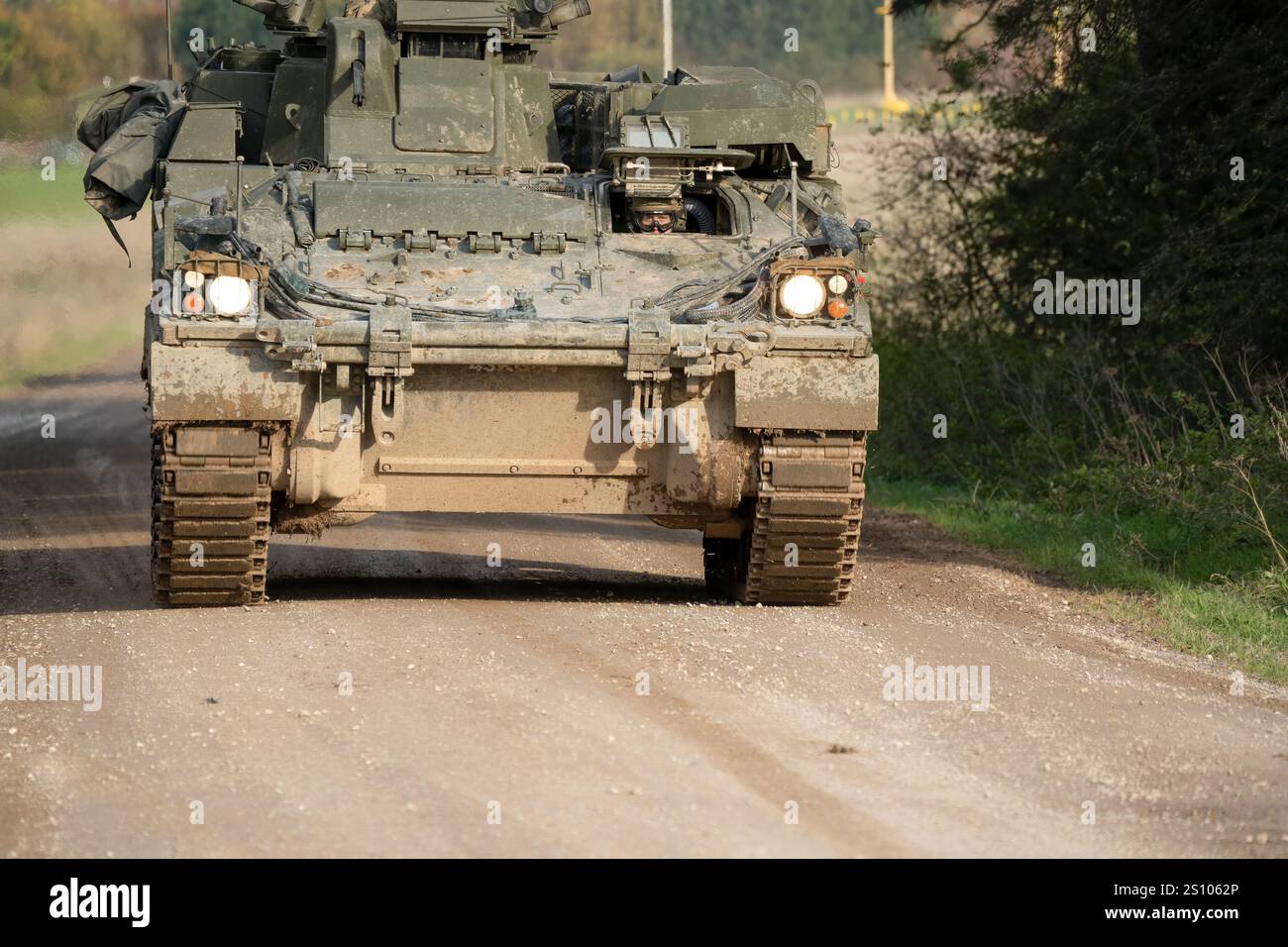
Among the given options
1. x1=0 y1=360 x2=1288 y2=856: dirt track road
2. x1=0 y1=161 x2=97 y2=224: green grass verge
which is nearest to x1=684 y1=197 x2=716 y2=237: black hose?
x1=0 y1=360 x2=1288 y2=856: dirt track road

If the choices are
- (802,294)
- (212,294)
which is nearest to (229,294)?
(212,294)

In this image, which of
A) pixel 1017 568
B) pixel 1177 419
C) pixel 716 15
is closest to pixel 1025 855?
pixel 1017 568

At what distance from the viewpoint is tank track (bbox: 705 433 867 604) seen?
926 cm

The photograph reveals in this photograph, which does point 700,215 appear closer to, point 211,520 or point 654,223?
point 654,223

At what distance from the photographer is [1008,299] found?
19.9 meters

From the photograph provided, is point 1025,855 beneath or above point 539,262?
beneath

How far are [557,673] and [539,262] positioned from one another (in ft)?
8.14

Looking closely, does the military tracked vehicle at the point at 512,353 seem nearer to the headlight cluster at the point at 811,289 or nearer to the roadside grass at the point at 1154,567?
the headlight cluster at the point at 811,289

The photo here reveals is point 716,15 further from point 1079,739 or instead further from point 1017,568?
point 1079,739

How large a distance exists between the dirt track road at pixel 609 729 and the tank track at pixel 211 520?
162mm

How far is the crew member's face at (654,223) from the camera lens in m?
10.2

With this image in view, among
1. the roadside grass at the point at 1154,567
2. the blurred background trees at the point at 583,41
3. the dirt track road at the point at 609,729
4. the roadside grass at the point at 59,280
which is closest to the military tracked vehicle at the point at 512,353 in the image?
the dirt track road at the point at 609,729

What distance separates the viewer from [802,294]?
9.25m

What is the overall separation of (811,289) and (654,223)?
1.31 metres
